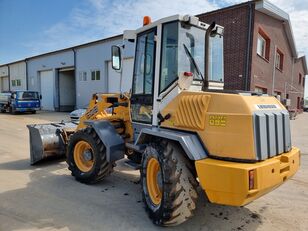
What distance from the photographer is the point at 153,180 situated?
3686 mm

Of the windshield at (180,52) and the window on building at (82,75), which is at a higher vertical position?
the window on building at (82,75)

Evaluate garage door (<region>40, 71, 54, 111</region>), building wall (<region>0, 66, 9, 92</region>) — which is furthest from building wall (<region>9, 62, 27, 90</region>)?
garage door (<region>40, 71, 54, 111</region>)

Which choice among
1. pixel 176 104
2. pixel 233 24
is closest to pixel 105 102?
pixel 176 104

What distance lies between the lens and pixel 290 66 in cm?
2505

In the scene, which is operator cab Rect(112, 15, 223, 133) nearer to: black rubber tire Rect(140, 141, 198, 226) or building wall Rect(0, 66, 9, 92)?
black rubber tire Rect(140, 141, 198, 226)

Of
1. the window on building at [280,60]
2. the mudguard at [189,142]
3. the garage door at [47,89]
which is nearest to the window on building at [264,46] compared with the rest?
the window on building at [280,60]

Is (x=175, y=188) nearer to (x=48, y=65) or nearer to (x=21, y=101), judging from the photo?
(x=21, y=101)

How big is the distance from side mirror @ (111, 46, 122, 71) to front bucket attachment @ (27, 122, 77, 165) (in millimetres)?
2334

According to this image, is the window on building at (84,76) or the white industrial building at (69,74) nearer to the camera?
the white industrial building at (69,74)

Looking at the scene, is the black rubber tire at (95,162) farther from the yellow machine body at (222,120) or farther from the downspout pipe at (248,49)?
the downspout pipe at (248,49)

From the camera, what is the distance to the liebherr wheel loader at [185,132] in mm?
2795

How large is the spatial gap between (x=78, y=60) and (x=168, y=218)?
20.3 m

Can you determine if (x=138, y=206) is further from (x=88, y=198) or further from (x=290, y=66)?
(x=290, y=66)

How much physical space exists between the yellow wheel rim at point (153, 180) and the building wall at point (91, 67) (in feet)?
49.0
